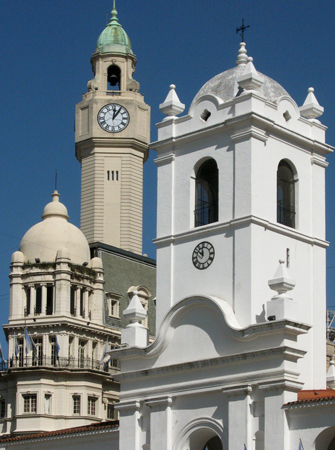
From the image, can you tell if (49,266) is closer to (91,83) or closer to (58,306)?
(58,306)

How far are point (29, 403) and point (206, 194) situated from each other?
30897 millimetres

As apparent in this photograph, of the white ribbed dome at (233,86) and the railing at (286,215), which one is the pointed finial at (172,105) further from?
the railing at (286,215)

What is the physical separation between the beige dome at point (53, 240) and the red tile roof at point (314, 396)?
36294 mm

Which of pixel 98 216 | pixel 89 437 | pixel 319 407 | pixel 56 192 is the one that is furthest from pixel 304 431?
pixel 98 216

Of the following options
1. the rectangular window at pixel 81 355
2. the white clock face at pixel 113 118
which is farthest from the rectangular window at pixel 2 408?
the white clock face at pixel 113 118

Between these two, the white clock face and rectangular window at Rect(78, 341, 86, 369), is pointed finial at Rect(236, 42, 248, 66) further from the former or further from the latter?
the white clock face

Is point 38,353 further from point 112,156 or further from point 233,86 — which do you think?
point 233,86

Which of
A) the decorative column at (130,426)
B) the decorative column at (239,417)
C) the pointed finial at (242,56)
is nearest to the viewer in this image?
the decorative column at (239,417)

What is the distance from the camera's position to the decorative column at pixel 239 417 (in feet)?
145

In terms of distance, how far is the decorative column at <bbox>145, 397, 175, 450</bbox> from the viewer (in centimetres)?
4691

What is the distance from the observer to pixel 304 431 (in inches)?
1700

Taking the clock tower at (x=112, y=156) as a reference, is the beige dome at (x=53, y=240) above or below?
below

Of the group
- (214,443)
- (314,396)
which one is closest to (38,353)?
(214,443)

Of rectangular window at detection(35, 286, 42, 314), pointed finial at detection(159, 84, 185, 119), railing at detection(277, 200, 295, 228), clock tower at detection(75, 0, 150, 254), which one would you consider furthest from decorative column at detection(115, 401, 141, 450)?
clock tower at detection(75, 0, 150, 254)
